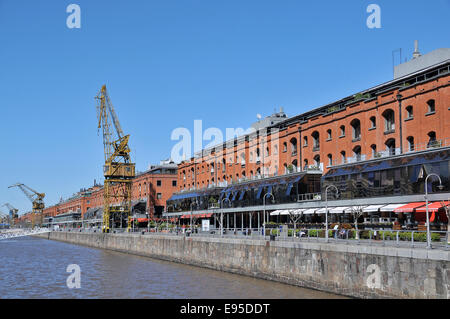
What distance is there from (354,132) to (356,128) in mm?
457

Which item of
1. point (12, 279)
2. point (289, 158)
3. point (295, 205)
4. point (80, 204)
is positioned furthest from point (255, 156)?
point (80, 204)

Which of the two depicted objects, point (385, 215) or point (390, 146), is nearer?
point (385, 215)

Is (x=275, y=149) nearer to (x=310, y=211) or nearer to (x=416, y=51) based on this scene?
(x=310, y=211)

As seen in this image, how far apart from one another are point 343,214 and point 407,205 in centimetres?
934

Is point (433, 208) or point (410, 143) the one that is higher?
point (410, 143)

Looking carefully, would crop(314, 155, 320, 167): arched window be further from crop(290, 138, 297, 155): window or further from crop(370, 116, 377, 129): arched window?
crop(370, 116, 377, 129): arched window

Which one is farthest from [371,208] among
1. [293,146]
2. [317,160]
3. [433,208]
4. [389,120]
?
[293,146]

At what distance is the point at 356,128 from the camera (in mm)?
52281

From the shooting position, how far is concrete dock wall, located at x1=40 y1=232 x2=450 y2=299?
78.0 ft

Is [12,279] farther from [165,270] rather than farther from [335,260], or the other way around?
[335,260]

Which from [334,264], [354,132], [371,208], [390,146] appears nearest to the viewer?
[334,264]

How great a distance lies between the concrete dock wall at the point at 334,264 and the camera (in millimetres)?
23764

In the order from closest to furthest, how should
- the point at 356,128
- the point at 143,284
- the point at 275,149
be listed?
the point at 143,284 < the point at 356,128 < the point at 275,149

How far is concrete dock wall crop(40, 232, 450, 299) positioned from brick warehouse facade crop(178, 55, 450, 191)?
15323mm
